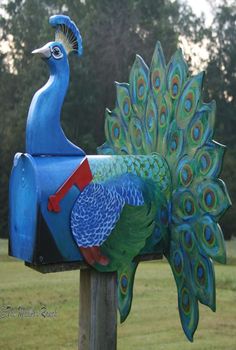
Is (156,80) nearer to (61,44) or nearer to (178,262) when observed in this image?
(61,44)

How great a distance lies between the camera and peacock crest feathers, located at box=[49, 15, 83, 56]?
2910 millimetres

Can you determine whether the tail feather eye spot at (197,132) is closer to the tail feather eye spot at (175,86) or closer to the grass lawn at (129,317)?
the tail feather eye spot at (175,86)

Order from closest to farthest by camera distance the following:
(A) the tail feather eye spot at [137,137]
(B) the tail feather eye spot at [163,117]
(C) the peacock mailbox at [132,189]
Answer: (C) the peacock mailbox at [132,189], (B) the tail feather eye spot at [163,117], (A) the tail feather eye spot at [137,137]

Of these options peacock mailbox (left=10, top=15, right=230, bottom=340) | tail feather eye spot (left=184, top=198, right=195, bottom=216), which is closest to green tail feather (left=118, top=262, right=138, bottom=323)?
peacock mailbox (left=10, top=15, right=230, bottom=340)

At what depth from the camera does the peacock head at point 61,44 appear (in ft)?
9.41

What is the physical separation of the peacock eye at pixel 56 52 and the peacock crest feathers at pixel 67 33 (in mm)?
85

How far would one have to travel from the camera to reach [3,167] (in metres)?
13.0

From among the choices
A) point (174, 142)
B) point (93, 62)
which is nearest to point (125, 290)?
point (174, 142)

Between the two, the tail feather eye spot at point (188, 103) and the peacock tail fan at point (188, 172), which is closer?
the peacock tail fan at point (188, 172)

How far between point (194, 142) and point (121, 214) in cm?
61

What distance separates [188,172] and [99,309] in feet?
2.98

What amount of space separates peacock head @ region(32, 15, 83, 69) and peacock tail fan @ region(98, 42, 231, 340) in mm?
624

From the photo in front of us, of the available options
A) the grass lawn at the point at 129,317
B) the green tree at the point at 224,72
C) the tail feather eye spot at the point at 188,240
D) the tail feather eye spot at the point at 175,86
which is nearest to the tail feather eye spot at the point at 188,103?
the tail feather eye spot at the point at 175,86

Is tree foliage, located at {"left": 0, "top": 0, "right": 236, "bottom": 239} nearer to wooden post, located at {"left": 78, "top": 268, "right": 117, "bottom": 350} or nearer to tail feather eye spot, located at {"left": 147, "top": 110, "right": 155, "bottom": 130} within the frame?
tail feather eye spot, located at {"left": 147, "top": 110, "right": 155, "bottom": 130}
